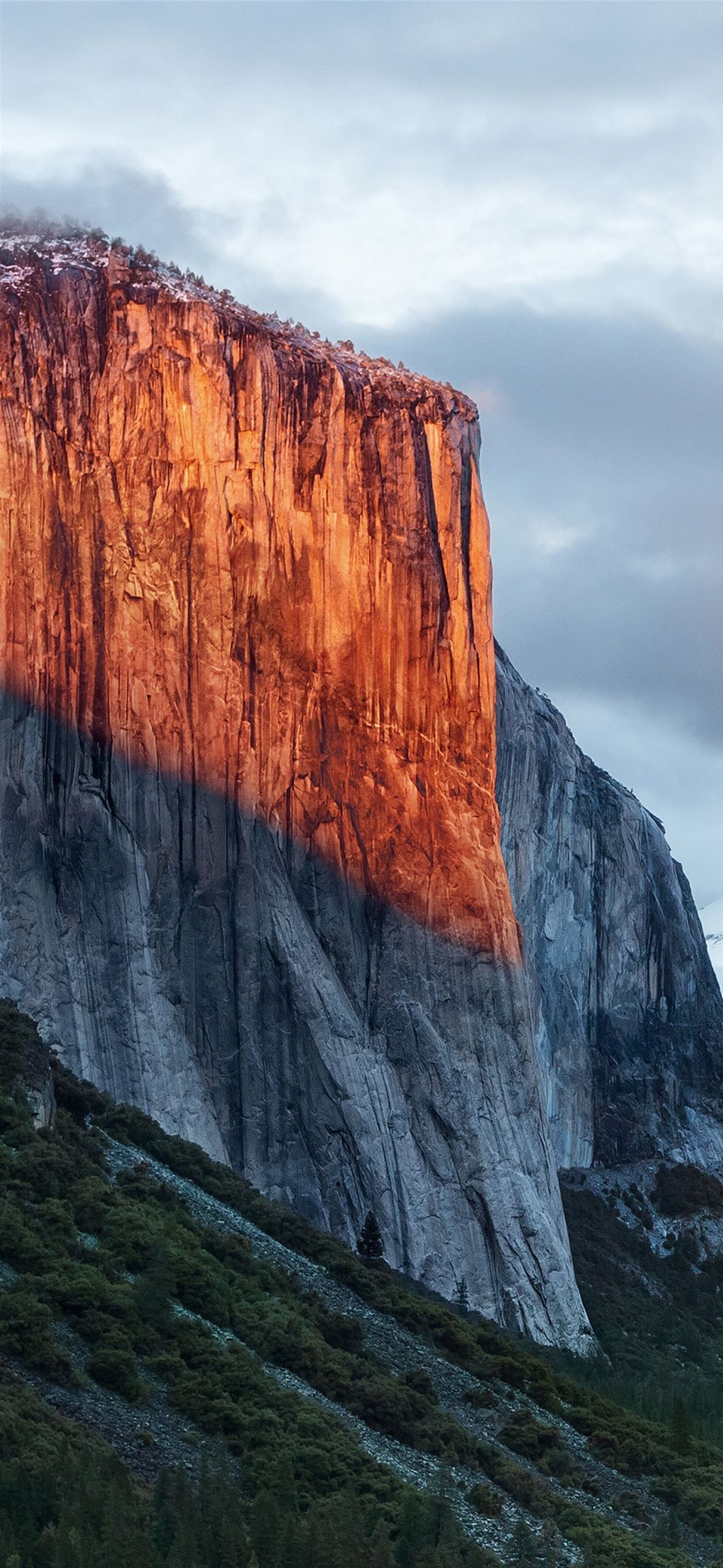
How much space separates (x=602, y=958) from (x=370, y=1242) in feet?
173

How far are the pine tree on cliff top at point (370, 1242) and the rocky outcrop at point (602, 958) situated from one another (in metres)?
34.9

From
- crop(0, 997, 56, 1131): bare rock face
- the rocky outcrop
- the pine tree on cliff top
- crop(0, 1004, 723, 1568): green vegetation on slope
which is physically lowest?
crop(0, 1004, 723, 1568): green vegetation on slope

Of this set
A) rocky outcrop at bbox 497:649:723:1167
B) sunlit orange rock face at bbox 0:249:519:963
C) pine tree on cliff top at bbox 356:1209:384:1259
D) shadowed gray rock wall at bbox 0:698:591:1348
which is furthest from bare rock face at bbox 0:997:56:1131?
→ rocky outcrop at bbox 497:649:723:1167

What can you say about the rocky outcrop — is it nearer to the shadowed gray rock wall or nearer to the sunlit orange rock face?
the sunlit orange rock face

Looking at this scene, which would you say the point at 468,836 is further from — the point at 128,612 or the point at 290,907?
the point at 128,612

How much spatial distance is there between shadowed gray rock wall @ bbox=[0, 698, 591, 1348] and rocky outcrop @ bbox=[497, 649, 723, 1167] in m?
24.0

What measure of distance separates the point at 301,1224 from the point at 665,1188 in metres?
58.2

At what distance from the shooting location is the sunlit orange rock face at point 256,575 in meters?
83.5

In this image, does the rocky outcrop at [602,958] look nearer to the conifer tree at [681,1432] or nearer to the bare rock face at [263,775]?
the bare rock face at [263,775]

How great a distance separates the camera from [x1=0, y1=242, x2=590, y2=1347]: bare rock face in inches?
3219

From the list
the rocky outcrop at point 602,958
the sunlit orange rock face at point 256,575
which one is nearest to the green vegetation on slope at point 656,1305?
the rocky outcrop at point 602,958

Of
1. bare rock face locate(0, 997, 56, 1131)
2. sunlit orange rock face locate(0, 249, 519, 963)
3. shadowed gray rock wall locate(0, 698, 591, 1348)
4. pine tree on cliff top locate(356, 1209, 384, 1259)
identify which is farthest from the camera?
sunlit orange rock face locate(0, 249, 519, 963)

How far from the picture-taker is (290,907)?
279 feet

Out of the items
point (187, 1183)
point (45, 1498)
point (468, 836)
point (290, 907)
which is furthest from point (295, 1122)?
point (45, 1498)
